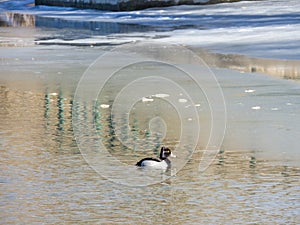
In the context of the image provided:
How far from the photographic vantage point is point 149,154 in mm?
9422

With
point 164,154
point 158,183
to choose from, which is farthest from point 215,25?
point 158,183

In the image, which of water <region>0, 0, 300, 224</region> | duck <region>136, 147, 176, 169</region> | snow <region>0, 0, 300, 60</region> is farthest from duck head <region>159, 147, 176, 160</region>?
snow <region>0, 0, 300, 60</region>

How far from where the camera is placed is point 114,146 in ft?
32.2

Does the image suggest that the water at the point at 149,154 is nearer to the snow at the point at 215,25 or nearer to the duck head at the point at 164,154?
the duck head at the point at 164,154

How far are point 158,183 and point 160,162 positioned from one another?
1.74ft

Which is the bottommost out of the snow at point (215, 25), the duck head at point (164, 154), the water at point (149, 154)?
the snow at point (215, 25)

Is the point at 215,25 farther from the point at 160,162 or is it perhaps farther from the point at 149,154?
the point at 160,162

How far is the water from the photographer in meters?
7.21

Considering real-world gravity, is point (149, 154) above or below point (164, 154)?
below

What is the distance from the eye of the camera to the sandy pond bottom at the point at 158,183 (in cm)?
716

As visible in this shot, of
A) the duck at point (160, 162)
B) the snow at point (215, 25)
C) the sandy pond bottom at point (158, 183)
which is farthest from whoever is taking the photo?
the snow at point (215, 25)

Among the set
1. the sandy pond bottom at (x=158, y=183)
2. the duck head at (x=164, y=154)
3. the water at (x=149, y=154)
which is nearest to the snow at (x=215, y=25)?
the water at (x=149, y=154)

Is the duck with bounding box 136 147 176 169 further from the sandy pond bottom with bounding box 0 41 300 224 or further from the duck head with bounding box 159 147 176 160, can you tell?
the sandy pond bottom with bounding box 0 41 300 224

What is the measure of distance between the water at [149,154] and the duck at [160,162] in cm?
12
